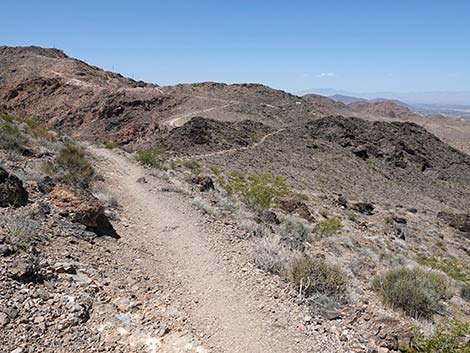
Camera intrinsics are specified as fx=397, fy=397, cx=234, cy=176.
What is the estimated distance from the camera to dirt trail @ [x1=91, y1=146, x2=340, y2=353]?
5441mm

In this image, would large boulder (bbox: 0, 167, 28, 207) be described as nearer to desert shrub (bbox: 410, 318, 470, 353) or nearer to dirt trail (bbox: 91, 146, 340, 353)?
dirt trail (bbox: 91, 146, 340, 353)

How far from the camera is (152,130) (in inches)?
1361

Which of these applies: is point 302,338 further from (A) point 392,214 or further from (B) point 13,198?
(A) point 392,214

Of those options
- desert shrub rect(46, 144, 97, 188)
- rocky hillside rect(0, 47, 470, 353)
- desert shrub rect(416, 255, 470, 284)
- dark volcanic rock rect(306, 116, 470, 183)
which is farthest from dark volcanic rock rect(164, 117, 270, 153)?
desert shrub rect(416, 255, 470, 284)

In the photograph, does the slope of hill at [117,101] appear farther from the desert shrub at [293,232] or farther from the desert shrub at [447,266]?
the desert shrub at [447,266]

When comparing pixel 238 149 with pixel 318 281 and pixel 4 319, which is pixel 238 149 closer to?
pixel 318 281

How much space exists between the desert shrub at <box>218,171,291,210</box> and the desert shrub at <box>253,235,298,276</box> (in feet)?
17.1

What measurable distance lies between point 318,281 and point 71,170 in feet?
26.1

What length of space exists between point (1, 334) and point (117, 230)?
432 cm

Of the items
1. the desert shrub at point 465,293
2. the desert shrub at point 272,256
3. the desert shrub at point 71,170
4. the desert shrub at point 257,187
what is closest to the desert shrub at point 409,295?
the desert shrub at point 272,256

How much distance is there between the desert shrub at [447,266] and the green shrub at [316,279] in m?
8.93

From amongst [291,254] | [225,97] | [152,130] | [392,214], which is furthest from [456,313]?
[225,97]

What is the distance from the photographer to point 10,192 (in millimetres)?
7484

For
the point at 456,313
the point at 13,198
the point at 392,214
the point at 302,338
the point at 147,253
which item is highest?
the point at 13,198
